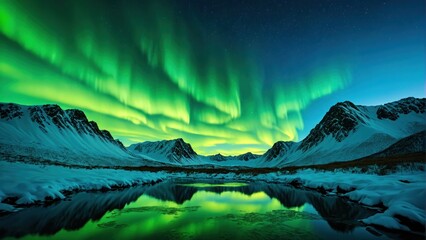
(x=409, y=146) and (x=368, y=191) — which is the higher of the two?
(x=409, y=146)

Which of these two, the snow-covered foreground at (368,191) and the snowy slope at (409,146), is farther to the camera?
the snowy slope at (409,146)

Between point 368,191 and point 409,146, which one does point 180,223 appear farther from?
point 409,146

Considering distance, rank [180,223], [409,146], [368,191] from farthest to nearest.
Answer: [409,146] → [368,191] → [180,223]

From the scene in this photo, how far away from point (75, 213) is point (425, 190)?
2058 cm

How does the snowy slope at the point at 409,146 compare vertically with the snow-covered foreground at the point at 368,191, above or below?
above

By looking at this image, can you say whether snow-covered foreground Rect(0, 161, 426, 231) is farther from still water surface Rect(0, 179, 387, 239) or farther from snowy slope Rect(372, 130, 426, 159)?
snowy slope Rect(372, 130, 426, 159)

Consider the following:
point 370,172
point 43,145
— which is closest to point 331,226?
point 370,172

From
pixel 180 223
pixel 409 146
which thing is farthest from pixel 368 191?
pixel 409 146

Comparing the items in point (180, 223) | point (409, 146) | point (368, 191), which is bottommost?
point (180, 223)

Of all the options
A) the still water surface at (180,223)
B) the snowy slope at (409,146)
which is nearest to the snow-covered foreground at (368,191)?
the still water surface at (180,223)

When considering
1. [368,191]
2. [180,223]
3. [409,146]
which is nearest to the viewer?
[180,223]

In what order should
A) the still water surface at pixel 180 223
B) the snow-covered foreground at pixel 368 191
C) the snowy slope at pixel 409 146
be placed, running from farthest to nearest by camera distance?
the snowy slope at pixel 409 146 → the snow-covered foreground at pixel 368 191 → the still water surface at pixel 180 223

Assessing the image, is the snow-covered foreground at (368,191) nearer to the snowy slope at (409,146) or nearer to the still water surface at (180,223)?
the still water surface at (180,223)

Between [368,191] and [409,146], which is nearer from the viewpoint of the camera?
[368,191]
